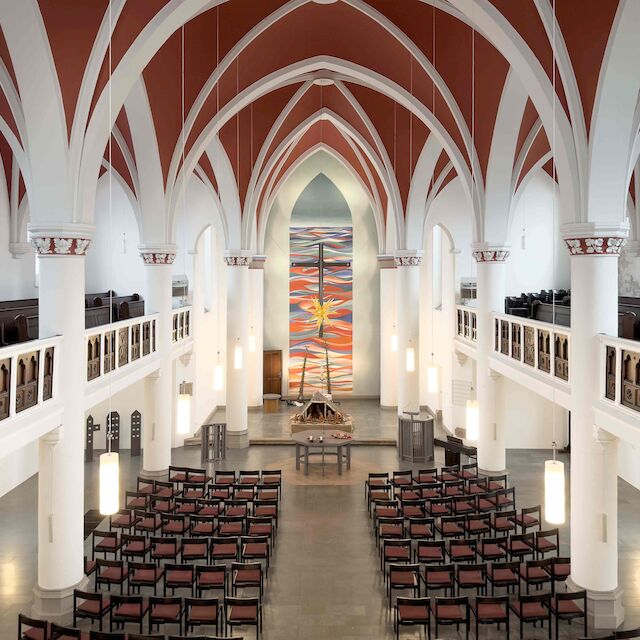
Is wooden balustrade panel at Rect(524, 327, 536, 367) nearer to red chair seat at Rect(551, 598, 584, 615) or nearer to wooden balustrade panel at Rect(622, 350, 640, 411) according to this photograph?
wooden balustrade panel at Rect(622, 350, 640, 411)

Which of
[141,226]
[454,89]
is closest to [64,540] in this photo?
[141,226]

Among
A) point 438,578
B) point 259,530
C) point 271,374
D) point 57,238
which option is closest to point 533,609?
point 438,578

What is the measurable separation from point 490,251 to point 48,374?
1014 centimetres

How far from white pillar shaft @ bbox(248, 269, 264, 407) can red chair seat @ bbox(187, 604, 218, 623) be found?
57.0 feet

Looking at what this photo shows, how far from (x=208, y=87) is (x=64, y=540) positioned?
9.39 m

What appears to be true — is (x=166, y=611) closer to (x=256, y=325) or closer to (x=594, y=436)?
(x=594, y=436)

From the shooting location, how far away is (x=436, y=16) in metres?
13.0

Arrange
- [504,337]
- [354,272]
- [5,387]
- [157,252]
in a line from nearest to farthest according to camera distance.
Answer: [5,387]
[504,337]
[157,252]
[354,272]

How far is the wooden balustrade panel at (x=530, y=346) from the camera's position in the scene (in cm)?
1351

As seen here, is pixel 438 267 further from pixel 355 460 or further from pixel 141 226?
pixel 141 226

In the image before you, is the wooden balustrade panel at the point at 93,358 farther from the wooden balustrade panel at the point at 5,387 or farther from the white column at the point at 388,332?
the white column at the point at 388,332

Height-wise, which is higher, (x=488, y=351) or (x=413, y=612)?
(x=488, y=351)

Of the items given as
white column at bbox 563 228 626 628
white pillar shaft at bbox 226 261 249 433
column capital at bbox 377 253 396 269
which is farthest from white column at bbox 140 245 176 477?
column capital at bbox 377 253 396 269

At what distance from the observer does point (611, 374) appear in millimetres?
9664
